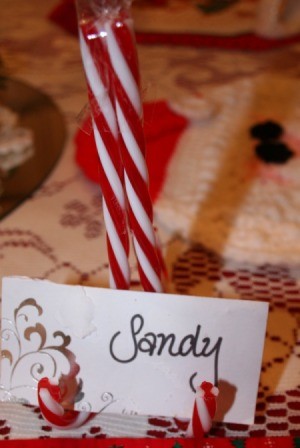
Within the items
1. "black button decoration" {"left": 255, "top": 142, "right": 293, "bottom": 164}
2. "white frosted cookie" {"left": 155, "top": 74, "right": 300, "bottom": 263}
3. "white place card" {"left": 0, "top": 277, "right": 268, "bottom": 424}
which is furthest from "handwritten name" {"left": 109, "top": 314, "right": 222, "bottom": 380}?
"black button decoration" {"left": 255, "top": 142, "right": 293, "bottom": 164}

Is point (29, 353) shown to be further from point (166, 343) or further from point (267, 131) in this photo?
point (267, 131)

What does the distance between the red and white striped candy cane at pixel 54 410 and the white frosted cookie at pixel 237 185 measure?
27cm

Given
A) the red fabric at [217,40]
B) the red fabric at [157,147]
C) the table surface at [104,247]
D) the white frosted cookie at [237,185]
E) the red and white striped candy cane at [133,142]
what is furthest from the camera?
the red fabric at [217,40]

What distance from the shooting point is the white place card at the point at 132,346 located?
1.44ft

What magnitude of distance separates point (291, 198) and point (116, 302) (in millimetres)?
367

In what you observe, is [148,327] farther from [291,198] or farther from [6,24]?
[6,24]

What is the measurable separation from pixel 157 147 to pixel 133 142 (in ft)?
1.41

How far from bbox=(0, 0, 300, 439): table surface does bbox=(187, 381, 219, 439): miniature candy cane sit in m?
0.03

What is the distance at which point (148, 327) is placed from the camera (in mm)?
442

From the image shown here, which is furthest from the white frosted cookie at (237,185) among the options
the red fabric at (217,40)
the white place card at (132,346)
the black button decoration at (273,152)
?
the red fabric at (217,40)

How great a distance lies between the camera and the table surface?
1.55ft

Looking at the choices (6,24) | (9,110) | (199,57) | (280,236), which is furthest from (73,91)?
(280,236)

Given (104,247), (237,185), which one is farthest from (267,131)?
(104,247)

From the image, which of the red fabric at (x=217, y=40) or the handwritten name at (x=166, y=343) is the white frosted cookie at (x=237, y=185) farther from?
the red fabric at (x=217, y=40)
